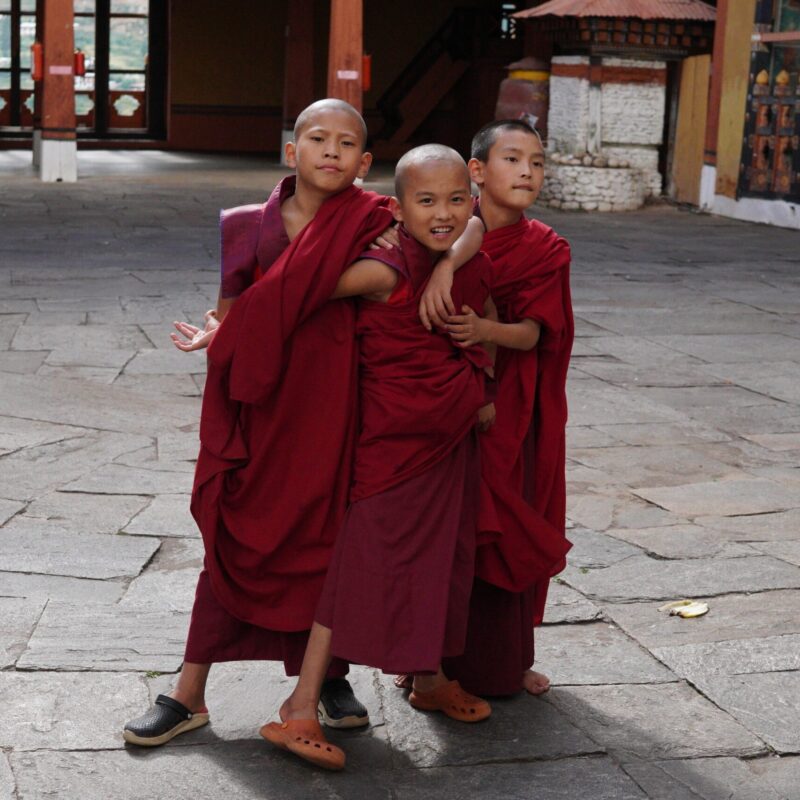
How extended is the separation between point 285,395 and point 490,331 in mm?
419

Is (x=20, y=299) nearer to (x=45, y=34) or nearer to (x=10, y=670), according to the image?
(x=10, y=670)

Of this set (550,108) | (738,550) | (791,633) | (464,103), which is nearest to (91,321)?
(738,550)

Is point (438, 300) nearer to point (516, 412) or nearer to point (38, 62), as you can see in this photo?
point (516, 412)

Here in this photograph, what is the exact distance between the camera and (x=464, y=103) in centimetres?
2077

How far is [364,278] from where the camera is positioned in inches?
104

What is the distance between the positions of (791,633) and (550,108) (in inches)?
464

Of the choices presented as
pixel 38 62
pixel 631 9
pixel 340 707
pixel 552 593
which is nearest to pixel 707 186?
pixel 631 9

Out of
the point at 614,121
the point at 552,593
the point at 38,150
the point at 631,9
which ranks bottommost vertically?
the point at 552,593

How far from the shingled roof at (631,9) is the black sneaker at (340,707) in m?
11.6

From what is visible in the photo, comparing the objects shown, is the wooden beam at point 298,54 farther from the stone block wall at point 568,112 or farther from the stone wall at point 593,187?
the stone wall at point 593,187

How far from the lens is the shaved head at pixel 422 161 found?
2645mm

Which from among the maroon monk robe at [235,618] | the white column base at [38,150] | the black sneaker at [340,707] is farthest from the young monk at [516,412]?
the white column base at [38,150]

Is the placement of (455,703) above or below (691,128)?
below

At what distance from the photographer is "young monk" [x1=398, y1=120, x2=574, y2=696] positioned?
2.86 metres
